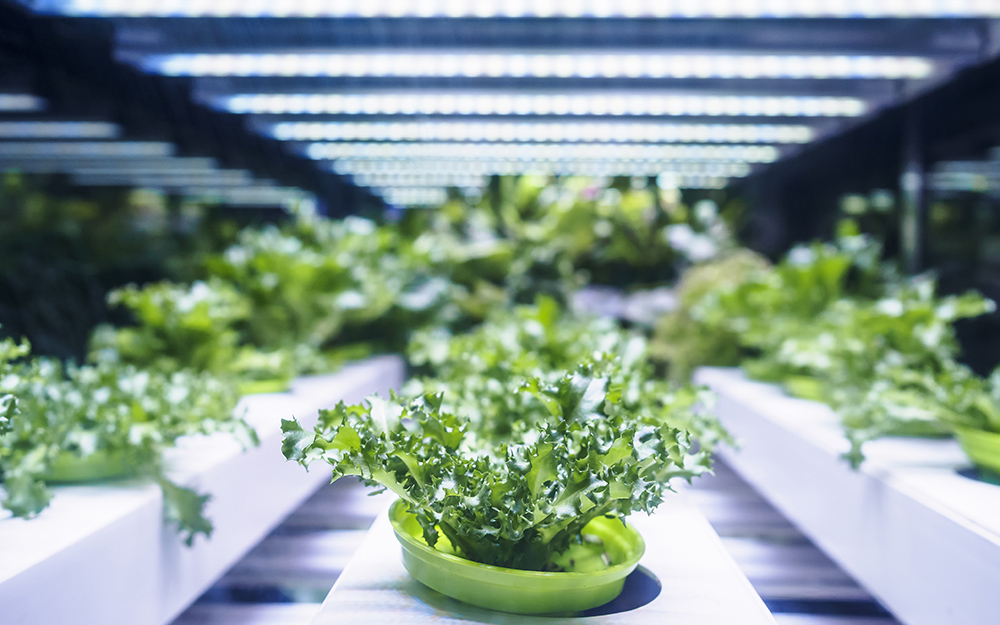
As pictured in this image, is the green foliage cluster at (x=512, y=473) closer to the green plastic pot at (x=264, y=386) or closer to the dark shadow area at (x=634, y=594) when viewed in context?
the dark shadow area at (x=634, y=594)

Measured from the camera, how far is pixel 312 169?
313 centimetres

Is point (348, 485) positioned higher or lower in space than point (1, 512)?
lower

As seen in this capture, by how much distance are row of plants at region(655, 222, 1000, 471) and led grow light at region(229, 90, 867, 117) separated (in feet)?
1.98

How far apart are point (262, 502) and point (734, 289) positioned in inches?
79.2

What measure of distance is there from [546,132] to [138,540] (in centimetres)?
200

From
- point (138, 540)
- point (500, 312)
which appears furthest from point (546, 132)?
point (138, 540)

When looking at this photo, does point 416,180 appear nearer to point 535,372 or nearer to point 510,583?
point 535,372

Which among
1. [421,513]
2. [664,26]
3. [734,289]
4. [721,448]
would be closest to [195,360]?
[421,513]

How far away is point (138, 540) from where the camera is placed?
3.54 feet

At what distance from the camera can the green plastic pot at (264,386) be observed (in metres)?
2.05

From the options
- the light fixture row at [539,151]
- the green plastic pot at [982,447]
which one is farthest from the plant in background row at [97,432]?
the light fixture row at [539,151]

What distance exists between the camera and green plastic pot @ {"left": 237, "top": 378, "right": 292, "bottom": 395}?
2.05m

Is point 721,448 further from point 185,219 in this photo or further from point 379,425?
point 185,219

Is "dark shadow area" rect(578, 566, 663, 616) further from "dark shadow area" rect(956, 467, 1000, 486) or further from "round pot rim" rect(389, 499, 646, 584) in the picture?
"dark shadow area" rect(956, 467, 1000, 486)
